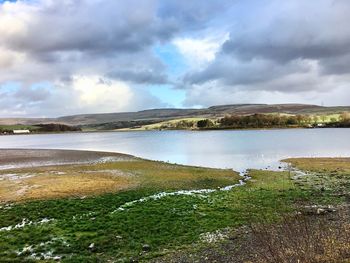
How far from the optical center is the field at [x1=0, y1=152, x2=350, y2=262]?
1736 centimetres

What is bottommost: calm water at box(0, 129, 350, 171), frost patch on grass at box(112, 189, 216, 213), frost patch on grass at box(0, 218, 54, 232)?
calm water at box(0, 129, 350, 171)

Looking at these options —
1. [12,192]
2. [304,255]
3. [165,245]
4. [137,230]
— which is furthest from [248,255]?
[12,192]

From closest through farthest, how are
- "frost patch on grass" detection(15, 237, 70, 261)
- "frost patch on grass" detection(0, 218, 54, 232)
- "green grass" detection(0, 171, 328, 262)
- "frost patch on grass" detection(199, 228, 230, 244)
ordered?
1. "frost patch on grass" detection(15, 237, 70, 261)
2. "green grass" detection(0, 171, 328, 262)
3. "frost patch on grass" detection(199, 228, 230, 244)
4. "frost patch on grass" detection(0, 218, 54, 232)

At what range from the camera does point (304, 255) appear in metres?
10.5

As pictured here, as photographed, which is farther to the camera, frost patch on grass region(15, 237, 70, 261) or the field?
the field

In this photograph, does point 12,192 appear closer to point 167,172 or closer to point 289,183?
point 167,172

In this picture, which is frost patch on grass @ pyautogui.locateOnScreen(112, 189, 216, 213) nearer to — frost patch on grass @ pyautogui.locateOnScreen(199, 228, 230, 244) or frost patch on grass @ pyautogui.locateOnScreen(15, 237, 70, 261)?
frost patch on grass @ pyautogui.locateOnScreen(15, 237, 70, 261)

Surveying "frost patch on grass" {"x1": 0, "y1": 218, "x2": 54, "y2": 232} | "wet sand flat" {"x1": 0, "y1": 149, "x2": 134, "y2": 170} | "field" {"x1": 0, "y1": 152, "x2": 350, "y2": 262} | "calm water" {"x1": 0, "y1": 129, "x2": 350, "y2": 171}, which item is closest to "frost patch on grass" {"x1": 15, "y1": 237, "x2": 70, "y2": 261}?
"field" {"x1": 0, "y1": 152, "x2": 350, "y2": 262}

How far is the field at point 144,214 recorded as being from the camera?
57.0 ft

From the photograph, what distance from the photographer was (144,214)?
78.1 ft

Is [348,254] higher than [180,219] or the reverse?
higher

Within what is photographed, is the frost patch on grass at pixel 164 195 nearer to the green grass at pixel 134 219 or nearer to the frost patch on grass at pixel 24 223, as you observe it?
the green grass at pixel 134 219

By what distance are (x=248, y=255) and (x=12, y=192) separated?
25.8 m

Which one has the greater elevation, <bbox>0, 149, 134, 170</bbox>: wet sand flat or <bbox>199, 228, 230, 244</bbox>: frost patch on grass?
<bbox>199, 228, 230, 244</bbox>: frost patch on grass
